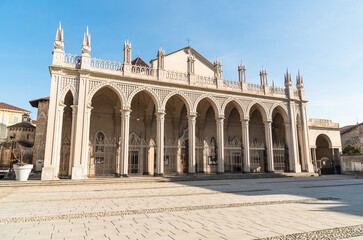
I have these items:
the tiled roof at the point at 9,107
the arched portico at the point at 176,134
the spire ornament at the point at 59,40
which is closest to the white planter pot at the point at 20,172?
the spire ornament at the point at 59,40

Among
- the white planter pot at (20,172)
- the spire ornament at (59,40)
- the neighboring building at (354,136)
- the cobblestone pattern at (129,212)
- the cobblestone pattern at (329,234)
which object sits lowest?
the cobblestone pattern at (129,212)

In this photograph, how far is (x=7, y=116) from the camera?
35688 millimetres

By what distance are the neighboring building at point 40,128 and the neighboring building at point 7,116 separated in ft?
49.9

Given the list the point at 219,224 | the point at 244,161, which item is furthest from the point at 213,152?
the point at 219,224

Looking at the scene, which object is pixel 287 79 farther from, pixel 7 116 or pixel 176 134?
pixel 7 116

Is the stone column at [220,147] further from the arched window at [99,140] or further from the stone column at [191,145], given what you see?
the arched window at [99,140]

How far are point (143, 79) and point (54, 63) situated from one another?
5.62 m

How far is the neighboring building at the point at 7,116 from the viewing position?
34.9m

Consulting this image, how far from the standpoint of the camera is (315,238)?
3723mm

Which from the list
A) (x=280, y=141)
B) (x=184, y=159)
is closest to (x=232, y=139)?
(x=280, y=141)

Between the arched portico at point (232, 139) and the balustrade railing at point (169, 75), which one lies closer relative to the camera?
the balustrade railing at point (169, 75)

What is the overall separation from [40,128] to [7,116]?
1823cm

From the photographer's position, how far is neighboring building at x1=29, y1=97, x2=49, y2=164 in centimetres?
2203

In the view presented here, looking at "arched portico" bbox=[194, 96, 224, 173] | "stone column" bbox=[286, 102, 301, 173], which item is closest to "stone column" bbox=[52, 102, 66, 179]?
"arched portico" bbox=[194, 96, 224, 173]
